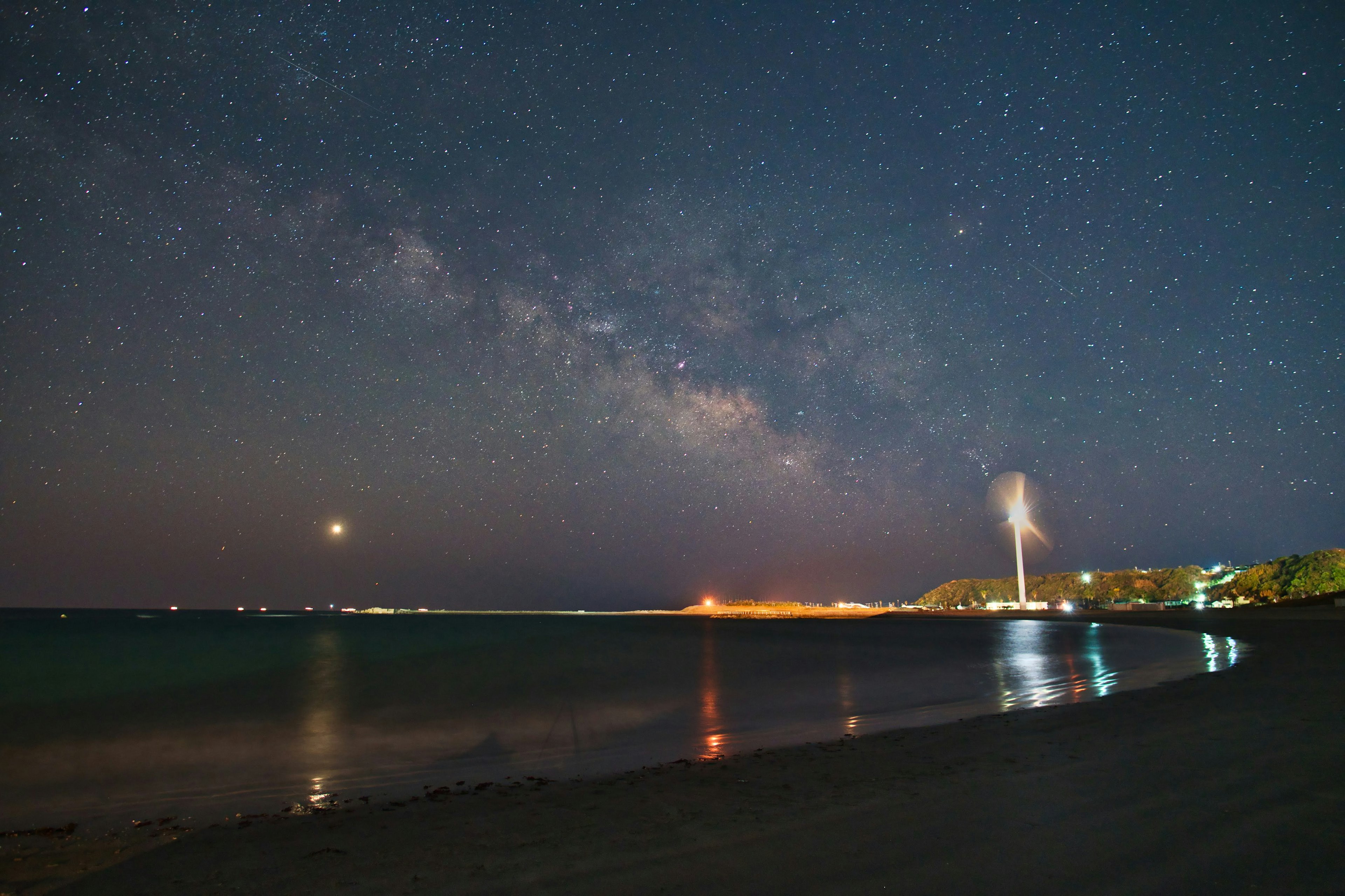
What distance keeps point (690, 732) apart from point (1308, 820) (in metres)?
9.28

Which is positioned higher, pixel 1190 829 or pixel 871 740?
pixel 1190 829

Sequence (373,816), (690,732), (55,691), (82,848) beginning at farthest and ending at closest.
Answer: (55,691), (690,732), (373,816), (82,848)

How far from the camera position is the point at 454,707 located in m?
17.6

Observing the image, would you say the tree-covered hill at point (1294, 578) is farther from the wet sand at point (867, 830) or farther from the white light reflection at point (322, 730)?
the white light reflection at point (322, 730)

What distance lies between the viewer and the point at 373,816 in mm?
7223

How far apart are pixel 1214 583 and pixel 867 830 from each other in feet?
494

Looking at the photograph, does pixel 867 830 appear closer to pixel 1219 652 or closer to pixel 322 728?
pixel 322 728

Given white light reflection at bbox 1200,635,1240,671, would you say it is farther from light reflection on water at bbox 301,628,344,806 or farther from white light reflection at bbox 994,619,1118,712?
light reflection on water at bbox 301,628,344,806

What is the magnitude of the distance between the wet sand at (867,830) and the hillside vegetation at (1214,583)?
79907 mm

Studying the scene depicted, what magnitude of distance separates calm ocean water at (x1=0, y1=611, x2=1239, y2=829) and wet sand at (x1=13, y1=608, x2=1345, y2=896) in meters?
2.10

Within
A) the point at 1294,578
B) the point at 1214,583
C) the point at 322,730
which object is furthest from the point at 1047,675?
the point at 1214,583

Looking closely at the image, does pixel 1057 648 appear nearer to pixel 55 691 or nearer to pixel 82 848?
pixel 82 848

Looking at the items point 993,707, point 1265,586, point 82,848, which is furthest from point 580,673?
point 1265,586

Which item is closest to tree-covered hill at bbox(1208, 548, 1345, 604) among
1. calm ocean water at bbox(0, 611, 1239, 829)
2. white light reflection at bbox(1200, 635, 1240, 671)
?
calm ocean water at bbox(0, 611, 1239, 829)
